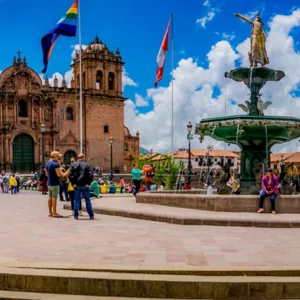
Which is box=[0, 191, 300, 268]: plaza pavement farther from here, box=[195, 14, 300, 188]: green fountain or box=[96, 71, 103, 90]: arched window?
box=[96, 71, 103, 90]: arched window

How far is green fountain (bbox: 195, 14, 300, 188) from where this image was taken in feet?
39.9

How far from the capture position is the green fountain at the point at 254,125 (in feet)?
39.9

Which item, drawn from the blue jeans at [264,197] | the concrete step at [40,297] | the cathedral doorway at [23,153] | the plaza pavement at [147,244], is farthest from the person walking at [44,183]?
the cathedral doorway at [23,153]

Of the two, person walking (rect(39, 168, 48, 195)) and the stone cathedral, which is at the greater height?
the stone cathedral

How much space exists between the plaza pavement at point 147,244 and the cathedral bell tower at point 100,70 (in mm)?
42063

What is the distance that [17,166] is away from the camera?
46.1 m

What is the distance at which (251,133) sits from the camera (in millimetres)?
12602

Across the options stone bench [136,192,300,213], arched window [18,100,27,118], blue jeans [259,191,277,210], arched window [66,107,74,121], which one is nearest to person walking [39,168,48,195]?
stone bench [136,192,300,213]

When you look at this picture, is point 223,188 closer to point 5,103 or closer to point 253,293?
point 253,293

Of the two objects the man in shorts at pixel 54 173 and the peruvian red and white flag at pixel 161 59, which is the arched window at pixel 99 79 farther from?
the man in shorts at pixel 54 173

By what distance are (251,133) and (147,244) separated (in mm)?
7057

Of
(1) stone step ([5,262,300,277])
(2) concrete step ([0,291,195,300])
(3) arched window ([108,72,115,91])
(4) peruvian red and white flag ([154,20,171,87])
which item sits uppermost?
(3) arched window ([108,72,115,91])

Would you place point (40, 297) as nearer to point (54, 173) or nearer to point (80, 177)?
point (80, 177)

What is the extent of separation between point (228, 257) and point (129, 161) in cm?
4954
